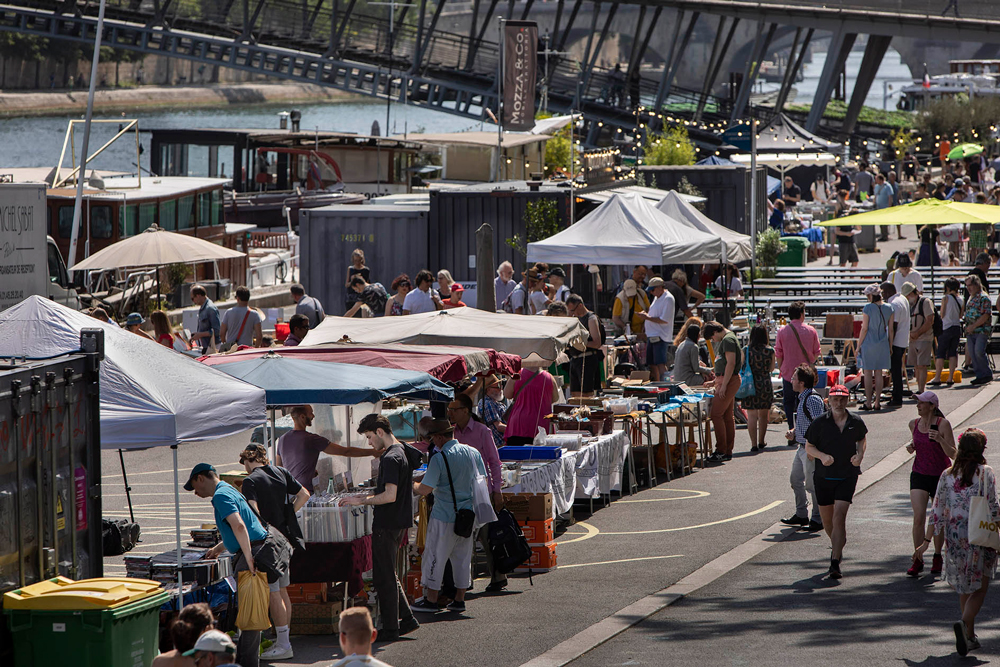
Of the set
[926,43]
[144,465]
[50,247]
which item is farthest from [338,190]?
[926,43]

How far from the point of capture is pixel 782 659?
29.2 feet

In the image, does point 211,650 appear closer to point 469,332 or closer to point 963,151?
point 469,332

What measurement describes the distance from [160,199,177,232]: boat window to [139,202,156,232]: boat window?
45cm

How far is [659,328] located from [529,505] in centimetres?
797

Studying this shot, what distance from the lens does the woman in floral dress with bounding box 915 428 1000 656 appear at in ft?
29.2

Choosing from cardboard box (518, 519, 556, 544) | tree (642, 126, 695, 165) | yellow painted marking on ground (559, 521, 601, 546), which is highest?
tree (642, 126, 695, 165)

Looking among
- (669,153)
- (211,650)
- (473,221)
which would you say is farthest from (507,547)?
(669,153)

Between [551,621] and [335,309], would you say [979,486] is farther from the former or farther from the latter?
[335,309]

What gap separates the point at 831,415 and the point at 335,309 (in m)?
17.0

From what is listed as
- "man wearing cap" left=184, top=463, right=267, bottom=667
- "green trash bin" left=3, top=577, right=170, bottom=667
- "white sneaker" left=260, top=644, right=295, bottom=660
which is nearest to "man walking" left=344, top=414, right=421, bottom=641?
"white sneaker" left=260, top=644, right=295, bottom=660

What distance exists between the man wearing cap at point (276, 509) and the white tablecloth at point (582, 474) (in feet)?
9.75

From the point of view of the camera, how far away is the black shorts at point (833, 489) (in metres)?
10.9

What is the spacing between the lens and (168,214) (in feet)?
106

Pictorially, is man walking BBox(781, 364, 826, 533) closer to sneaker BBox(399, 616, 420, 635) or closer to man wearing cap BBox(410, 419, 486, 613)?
man wearing cap BBox(410, 419, 486, 613)
